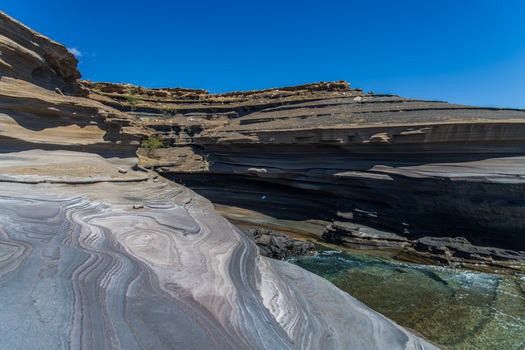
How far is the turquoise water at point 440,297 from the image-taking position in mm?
4652

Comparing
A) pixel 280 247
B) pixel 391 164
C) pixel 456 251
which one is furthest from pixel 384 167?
pixel 280 247

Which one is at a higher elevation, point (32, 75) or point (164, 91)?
point (164, 91)

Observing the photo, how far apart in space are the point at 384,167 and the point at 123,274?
1037cm

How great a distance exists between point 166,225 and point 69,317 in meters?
3.18

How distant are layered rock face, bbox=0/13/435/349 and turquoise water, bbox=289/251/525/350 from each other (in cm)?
185

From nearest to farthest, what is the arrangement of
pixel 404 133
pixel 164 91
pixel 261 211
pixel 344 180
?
pixel 404 133, pixel 344 180, pixel 261 211, pixel 164 91

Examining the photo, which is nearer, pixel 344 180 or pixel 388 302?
pixel 388 302

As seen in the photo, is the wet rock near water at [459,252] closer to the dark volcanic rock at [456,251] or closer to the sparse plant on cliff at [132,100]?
the dark volcanic rock at [456,251]

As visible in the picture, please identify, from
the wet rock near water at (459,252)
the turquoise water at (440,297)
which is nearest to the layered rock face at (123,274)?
the turquoise water at (440,297)

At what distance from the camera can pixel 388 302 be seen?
5.83m

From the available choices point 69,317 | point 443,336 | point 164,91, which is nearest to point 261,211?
point 443,336

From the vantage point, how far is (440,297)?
5996 millimetres

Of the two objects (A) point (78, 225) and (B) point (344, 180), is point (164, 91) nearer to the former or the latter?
(B) point (344, 180)

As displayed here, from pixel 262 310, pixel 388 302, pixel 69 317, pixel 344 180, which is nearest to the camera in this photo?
pixel 69 317
